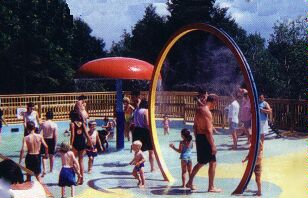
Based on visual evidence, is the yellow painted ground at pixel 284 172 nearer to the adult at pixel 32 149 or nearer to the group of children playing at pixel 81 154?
the group of children playing at pixel 81 154

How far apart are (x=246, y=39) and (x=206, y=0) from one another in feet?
26.0

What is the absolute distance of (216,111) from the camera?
18219 millimetres

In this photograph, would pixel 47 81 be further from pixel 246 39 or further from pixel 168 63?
pixel 246 39

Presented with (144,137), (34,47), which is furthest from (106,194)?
(34,47)

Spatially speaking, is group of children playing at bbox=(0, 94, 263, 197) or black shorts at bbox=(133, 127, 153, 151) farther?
black shorts at bbox=(133, 127, 153, 151)

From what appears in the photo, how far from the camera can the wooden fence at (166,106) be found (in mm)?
15242

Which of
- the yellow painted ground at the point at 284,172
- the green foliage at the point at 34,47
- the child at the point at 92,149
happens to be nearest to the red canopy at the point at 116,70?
the child at the point at 92,149

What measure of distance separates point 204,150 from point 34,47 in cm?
2630

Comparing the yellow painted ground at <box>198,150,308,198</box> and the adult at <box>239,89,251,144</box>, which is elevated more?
the adult at <box>239,89,251,144</box>

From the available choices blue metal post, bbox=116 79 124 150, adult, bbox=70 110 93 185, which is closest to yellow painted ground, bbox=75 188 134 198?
adult, bbox=70 110 93 185

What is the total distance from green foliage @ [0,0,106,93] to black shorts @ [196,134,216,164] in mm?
25113

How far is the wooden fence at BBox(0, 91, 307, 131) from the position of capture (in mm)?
15242

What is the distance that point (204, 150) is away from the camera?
7.43m

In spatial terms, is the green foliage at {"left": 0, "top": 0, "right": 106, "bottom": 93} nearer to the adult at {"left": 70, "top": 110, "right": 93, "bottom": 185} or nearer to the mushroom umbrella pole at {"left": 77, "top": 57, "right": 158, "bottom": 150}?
→ the mushroom umbrella pole at {"left": 77, "top": 57, "right": 158, "bottom": 150}
